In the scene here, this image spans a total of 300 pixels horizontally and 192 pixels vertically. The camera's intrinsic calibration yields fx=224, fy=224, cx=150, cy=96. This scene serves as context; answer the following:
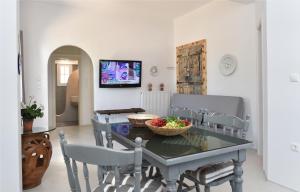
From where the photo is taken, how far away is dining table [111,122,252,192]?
1353mm

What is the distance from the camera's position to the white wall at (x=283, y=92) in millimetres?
2432

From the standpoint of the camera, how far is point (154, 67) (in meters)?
6.13

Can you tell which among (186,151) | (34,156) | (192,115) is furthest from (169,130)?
(34,156)

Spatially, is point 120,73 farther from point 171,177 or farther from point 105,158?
point 105,158

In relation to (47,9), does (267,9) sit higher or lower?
lower

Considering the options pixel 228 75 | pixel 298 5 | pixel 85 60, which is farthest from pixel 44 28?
pixel 298 5

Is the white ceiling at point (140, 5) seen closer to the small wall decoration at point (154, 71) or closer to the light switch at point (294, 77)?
the small wall decoration at point (154, 71)

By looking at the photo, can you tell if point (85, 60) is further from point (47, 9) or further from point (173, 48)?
point (173, 48)

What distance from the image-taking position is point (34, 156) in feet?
8.32

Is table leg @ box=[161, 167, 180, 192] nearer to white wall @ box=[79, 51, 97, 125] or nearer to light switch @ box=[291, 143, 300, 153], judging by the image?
light switch @ box=[291, 143, 300, 153]

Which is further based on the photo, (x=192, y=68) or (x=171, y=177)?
(x=192, y=68)

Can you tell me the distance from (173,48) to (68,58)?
3208mm

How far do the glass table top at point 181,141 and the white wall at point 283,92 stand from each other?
115cm

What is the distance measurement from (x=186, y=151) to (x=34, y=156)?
1923 millimetres
